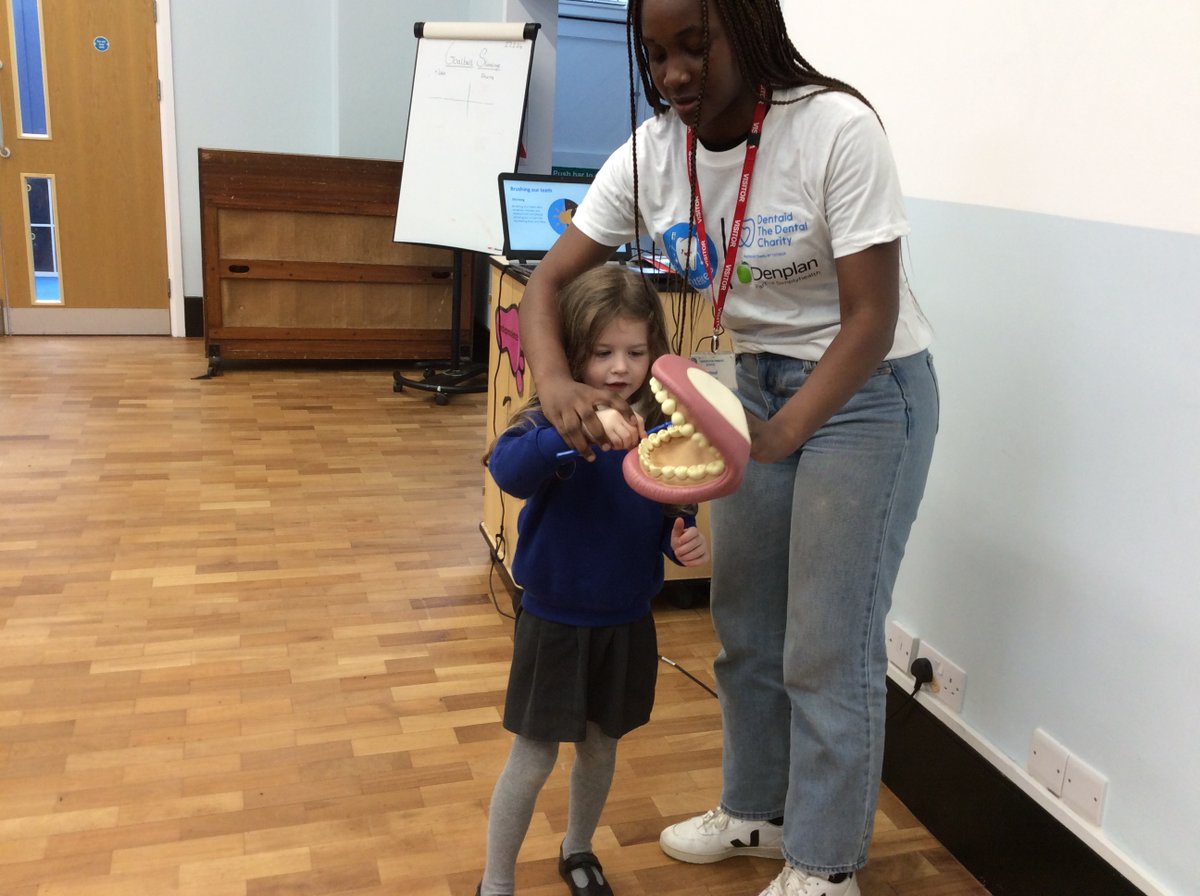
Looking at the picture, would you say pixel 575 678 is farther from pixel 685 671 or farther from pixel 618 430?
pixel 685 671

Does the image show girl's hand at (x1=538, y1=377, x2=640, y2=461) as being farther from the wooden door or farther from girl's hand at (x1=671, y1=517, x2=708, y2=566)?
the wooden door

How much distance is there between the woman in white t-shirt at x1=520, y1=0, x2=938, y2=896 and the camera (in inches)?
43.6

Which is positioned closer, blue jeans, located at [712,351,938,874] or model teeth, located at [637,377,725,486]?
model teeth, located at [637,377,725,486]

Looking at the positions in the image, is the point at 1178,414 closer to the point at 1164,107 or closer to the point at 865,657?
the point at 1164,107

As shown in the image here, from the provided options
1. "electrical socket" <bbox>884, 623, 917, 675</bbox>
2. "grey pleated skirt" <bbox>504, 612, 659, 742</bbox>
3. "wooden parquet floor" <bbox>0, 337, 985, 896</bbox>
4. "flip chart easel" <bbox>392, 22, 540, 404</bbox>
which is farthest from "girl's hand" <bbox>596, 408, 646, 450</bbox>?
"flip chart easel" <bbox>392, 22, 540, 404</bbox>

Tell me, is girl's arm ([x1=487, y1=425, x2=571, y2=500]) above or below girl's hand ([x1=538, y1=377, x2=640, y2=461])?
below

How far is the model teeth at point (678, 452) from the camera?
3.34 ft

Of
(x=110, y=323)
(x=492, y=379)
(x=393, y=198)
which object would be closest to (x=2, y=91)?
(x=110, y=323)

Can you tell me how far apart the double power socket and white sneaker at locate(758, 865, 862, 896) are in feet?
1.39

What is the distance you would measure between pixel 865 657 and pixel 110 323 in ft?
16.6

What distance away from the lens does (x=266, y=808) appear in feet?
5.67

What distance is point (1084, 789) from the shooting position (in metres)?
1.46

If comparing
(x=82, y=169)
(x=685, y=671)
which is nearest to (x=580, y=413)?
(x=685, y=671)

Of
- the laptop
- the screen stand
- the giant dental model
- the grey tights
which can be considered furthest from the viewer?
the screen stand
